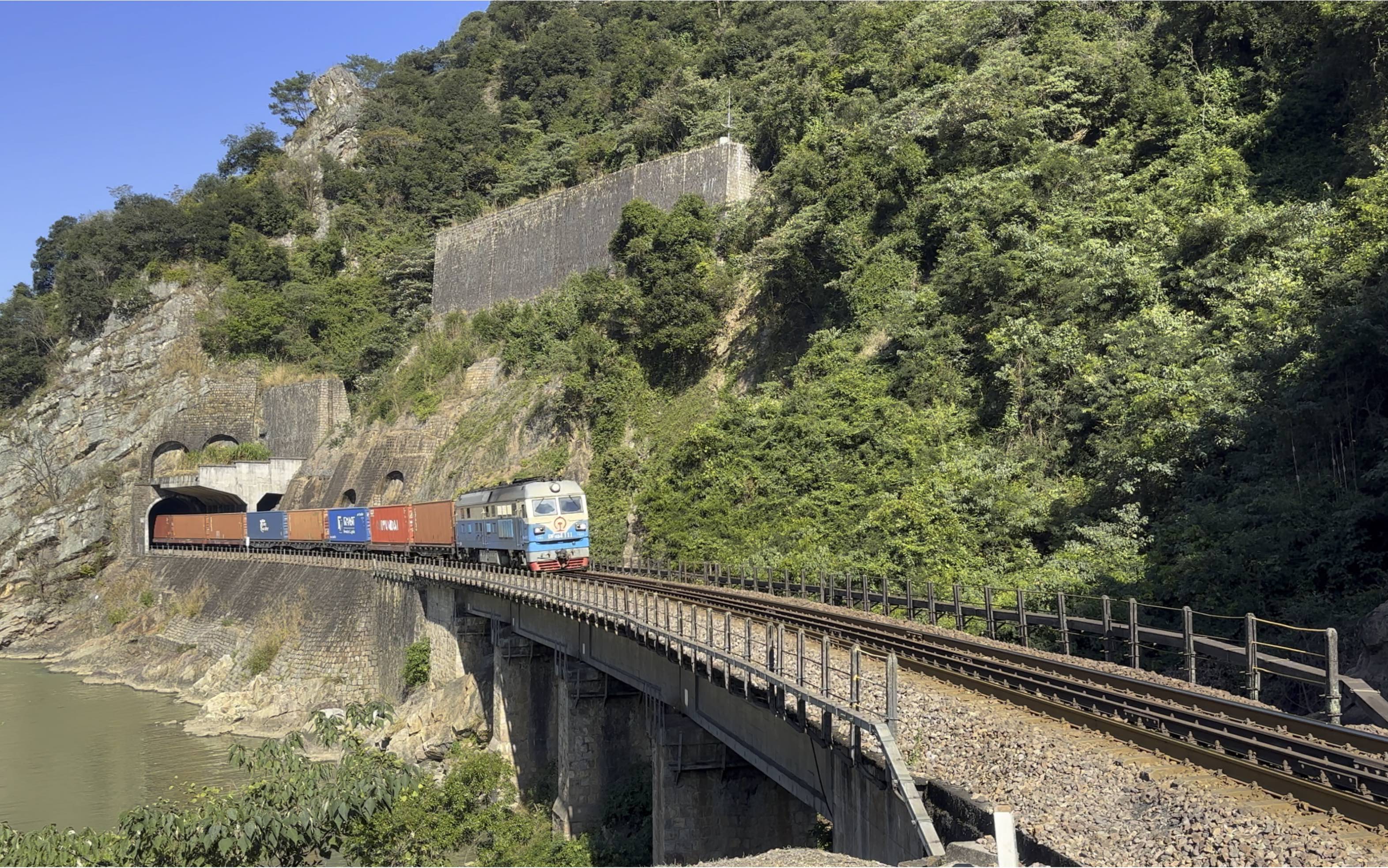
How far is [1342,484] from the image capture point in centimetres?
1847

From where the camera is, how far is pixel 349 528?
159ft

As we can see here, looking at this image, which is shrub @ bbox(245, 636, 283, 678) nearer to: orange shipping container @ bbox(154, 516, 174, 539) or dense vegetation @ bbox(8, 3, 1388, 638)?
dense vegetation @ bbox(8, 3, 1388, 638)

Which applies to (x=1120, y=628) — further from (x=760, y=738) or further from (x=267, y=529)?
(x=267, y=529)

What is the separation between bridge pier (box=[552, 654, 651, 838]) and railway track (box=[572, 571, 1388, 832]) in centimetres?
895

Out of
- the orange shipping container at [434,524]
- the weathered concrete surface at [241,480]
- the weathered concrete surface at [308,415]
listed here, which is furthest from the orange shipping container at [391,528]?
the weathered concrete surface at [308,415]

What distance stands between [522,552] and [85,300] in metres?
59.6

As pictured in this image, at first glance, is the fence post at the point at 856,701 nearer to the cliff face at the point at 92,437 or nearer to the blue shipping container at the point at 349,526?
the blue shipping container at the point at 349,526

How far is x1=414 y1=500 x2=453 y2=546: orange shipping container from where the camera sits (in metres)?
39.5

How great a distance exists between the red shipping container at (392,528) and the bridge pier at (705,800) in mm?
25910

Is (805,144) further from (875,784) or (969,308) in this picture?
(875,784)

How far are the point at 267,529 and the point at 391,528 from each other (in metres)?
13.4

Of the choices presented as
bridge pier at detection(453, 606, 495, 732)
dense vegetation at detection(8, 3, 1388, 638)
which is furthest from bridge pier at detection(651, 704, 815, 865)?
bridge pier at detection(453, 606, 495, 732)

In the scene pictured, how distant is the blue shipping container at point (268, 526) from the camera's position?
177ft

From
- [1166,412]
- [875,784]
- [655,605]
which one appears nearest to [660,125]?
[1166,412]
